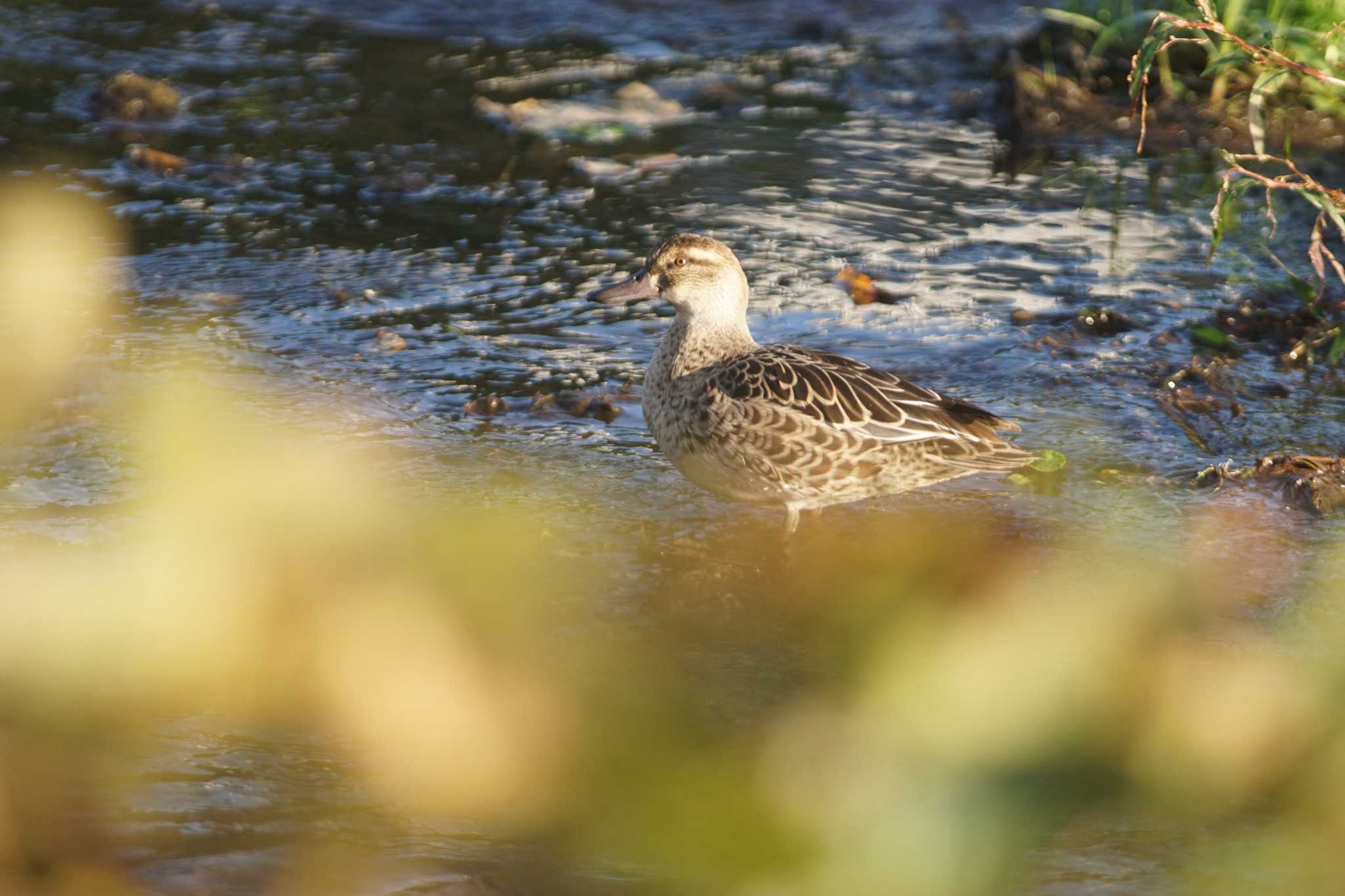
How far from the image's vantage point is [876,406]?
525 centimetres

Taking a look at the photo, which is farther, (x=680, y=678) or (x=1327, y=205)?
(x=1327, y=205)

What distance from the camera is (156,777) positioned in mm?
3525

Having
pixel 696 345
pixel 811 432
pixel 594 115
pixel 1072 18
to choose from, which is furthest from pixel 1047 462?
pixel 594 115

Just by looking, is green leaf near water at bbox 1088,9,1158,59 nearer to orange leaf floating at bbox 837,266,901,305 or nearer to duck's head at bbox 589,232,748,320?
orange leaf floating at bbox 837,266,901,305

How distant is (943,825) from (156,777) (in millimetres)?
2318

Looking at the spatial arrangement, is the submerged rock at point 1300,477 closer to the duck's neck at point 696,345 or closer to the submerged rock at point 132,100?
the duck's neck at point 696,345

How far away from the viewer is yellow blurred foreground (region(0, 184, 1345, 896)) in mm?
2062

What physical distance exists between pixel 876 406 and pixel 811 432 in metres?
0.26

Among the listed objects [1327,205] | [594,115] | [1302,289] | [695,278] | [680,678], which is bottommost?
[680,678]

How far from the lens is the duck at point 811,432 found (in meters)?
5.19

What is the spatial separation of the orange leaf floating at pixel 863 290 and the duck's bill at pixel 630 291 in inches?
62.3

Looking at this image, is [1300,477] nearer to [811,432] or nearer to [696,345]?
[811,432]

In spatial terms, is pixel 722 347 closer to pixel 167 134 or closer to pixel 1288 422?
pixel 1288 422

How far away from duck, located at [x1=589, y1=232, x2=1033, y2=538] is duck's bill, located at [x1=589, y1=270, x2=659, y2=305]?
1.60 ft
